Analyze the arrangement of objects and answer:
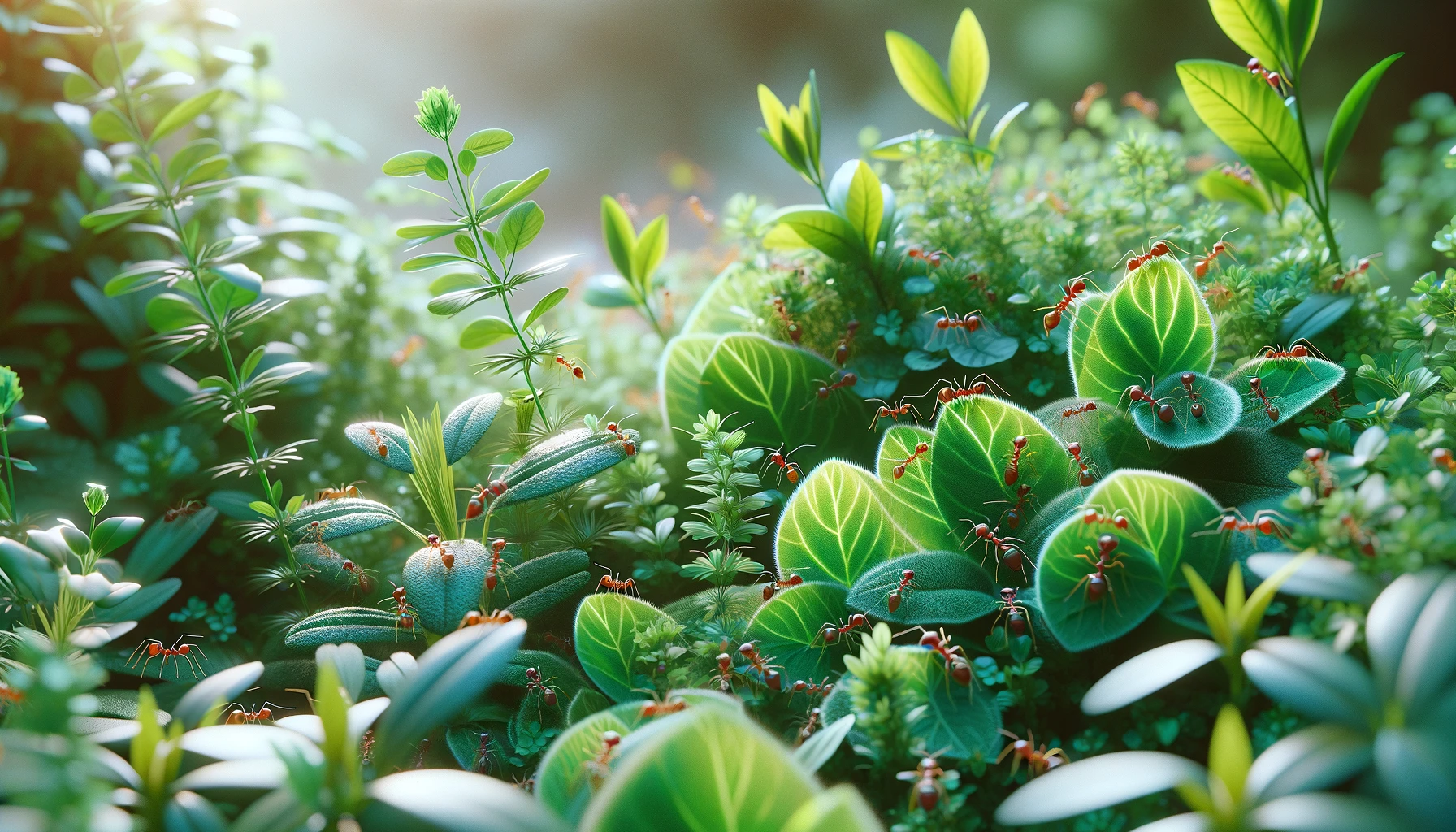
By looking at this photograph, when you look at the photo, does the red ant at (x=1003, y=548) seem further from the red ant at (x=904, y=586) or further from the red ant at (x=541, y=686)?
the red ant at (x=541, y=686)

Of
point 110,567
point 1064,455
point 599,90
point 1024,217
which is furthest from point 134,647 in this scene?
point 599,90

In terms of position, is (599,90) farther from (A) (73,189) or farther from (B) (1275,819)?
(B) (1275,819)

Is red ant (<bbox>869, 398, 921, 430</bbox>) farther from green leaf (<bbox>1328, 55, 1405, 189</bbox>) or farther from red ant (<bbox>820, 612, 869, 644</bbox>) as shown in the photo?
green leaf (<bbox>1328, 55, 1405, 189</bbox>)

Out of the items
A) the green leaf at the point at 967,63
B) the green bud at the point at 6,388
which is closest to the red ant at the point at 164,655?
the green bud at the point at 6,388

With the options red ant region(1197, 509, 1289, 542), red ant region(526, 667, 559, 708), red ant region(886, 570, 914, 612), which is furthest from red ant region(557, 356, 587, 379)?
red ant region(1197, 509, 1289, 542)

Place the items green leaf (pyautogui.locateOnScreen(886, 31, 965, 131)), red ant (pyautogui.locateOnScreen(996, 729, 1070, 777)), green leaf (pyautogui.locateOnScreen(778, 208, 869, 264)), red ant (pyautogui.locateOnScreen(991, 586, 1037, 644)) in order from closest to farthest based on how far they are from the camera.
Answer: red ant (pyautogui.locateOnScreen(996, 729, 1070, 777)), red ant (pyautogui.locateOnScreen(991, 586, 1037, 644)), green leaf (pyautogui.locateOnScreen(778, 208, 869, 264)), green leaf (pyautogui.locateOnScreen(886, 31, 965, 131))
